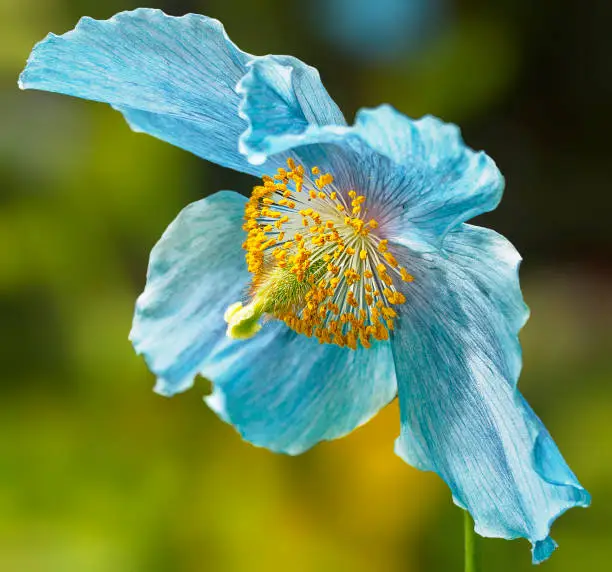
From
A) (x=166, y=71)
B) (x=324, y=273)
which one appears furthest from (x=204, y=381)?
(x=166, y=71)

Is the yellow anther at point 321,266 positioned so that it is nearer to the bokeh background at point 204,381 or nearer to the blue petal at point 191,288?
the blue petal at point 191,288

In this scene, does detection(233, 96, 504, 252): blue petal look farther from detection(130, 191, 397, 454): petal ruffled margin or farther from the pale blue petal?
detection(130, 191, 397, 454): petal ruffled margin

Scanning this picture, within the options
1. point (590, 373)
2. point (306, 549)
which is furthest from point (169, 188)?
point (590, 373)

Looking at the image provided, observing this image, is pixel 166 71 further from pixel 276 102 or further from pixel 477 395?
pixel 477 395

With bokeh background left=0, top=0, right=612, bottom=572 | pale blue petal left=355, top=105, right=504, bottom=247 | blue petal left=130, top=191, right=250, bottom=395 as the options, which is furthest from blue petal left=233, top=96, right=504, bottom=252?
bokeh background left=0, top=0, right=612, bottom=572

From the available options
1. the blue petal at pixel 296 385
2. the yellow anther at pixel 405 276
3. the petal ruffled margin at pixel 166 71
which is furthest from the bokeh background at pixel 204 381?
the petal ruffled margin at pixel 166 71
